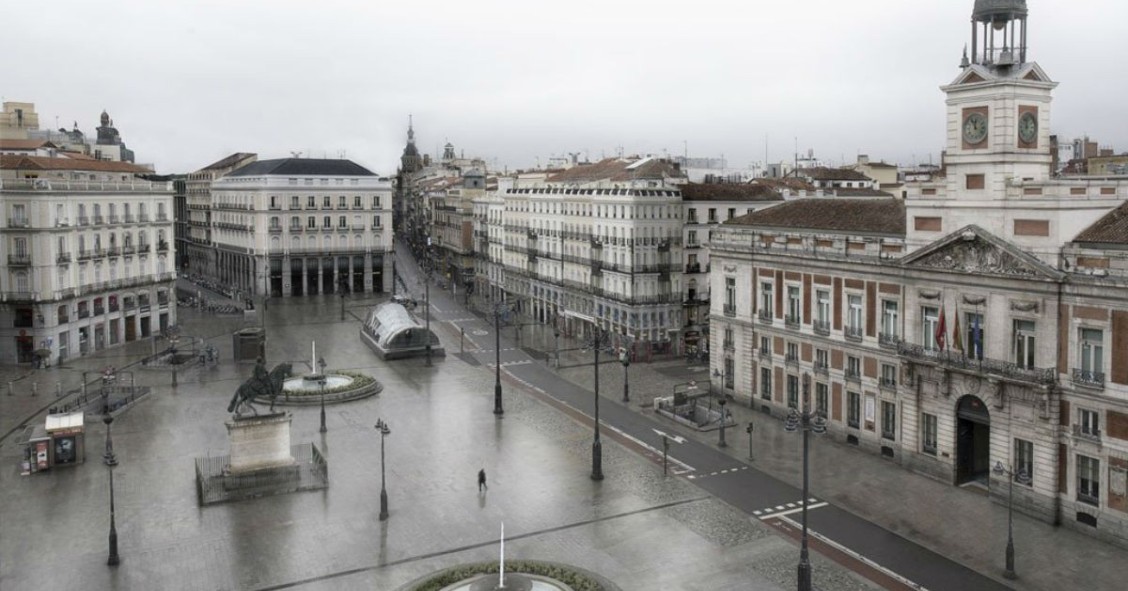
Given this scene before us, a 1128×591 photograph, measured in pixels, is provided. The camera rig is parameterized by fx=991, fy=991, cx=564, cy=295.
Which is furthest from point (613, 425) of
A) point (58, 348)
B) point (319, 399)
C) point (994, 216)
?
point (58, 348)

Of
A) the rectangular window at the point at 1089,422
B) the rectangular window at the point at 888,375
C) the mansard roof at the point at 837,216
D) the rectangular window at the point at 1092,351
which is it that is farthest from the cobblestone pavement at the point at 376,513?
the mansard roof at the point at 837,216

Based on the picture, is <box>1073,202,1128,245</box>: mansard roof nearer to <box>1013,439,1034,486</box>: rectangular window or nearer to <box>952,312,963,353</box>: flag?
<box>952,312,963,353</box>: flag

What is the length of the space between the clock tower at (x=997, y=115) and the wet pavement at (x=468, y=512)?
14.5 meters

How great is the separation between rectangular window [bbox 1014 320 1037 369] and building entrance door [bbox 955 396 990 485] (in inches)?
122

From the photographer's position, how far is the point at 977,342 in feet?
147

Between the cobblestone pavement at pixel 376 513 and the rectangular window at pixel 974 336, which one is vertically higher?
the rectangular window at pixel 974 336

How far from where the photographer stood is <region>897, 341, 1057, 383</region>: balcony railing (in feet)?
136

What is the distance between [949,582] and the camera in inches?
1374

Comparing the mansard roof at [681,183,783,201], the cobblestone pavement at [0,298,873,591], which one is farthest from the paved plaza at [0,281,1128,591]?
the mansard roof at [681,183,783,201]

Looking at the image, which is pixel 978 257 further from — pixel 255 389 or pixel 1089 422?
pixel 255 389

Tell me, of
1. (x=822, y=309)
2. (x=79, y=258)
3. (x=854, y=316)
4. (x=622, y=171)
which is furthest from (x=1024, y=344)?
(x=79, y=258)

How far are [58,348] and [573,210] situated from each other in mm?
44299

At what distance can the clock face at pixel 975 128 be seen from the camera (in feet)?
149

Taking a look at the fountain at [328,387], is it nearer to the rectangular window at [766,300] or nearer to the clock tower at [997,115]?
the rectangular window at [766,300]
